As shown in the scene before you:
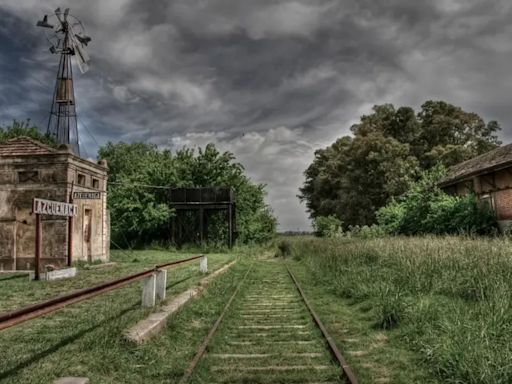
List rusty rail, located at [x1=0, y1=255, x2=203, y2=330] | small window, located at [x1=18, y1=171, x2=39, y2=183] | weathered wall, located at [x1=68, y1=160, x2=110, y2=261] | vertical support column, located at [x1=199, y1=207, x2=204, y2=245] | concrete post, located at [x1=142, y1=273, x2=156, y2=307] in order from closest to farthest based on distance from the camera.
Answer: rusty rail, located at [x1=0, y1=255, x2=203, y2=330] < concrete post, located at [x1=142, y1=273, x2=156, y2=307] < small window, located at [x1=18, y1=171, x2=39, y2=183] < weathered wall, located at [x1=68, y1=160, x2=110, y2=261] < vertical support column, located at [x1=199, y1=207, x2=204, y2=245]

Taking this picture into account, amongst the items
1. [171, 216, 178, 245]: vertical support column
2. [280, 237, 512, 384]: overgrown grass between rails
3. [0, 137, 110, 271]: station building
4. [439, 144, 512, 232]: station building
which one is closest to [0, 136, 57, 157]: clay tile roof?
[0, 137, 110, 271]: station building

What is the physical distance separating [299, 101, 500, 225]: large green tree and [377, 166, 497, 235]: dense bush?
29.2 feet

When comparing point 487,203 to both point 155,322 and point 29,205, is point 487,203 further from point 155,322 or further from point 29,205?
point 29,205

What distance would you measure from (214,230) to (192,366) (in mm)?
33048

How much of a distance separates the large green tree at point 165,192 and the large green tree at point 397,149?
31.2ft

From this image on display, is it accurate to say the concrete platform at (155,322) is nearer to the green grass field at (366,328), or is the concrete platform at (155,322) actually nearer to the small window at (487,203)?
the green grass field at (366,328)

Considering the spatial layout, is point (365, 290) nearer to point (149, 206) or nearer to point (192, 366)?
point (192, 366)

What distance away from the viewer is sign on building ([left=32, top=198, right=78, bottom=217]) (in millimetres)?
14359

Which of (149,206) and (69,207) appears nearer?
(69,207)

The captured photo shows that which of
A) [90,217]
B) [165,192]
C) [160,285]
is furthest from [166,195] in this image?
[160,285]

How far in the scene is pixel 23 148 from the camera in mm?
20219

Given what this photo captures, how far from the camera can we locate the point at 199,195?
35969 mm

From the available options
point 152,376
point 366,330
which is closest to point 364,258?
point 366,330

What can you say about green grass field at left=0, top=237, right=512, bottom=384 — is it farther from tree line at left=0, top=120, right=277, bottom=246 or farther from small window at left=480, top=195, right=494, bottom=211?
tree line at left=0, top=120, right=277, bottom=246
